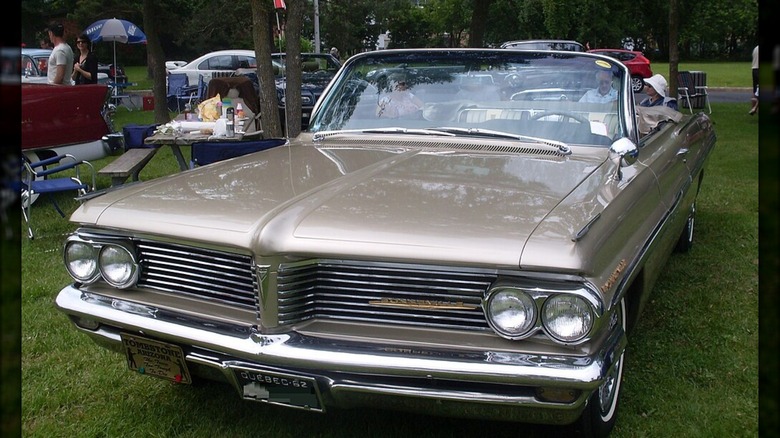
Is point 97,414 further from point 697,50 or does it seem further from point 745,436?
point 697,50

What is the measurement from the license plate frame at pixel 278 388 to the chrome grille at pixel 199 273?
0.24 metres

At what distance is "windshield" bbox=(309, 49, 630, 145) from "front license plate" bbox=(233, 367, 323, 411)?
1.77m

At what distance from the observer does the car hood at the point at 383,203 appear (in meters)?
2.30

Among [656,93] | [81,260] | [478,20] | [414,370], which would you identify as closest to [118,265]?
[81,260]

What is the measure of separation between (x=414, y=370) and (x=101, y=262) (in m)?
1.41

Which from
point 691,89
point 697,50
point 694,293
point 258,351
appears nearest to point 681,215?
point 694,293

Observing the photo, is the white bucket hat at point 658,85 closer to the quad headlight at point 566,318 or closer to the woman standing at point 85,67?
the quad headlight at point 566,318

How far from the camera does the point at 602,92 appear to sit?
372 centimetres

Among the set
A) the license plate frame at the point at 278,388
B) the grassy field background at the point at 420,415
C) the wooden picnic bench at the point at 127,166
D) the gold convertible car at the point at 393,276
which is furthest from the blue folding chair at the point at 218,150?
the license plate frame at the point at 278,388

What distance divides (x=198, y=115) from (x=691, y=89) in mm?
10039

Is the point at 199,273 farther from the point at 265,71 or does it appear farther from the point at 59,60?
the point at 59,60

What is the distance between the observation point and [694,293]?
4.59m

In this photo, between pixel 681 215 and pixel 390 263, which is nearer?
pixel 390 263

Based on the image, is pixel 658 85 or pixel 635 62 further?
pixel 635 62
